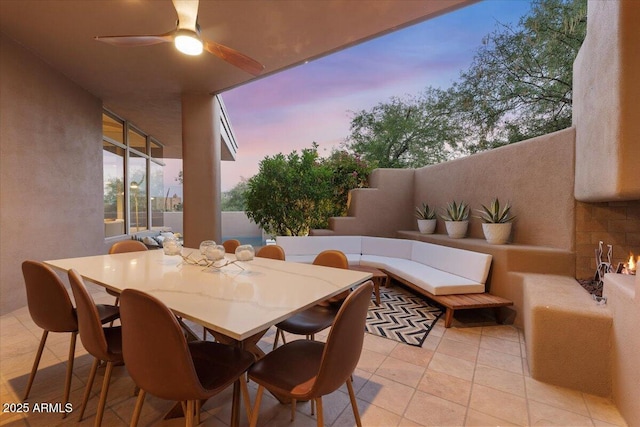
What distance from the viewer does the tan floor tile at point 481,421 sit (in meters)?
1.66

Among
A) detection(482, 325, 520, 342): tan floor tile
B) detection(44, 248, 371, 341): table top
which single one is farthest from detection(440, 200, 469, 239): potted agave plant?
detection(44, 248, 371, 341): table top

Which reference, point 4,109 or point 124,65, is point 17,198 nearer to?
point 4,109

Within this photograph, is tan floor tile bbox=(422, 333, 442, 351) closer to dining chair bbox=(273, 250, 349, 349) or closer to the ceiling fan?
dining chair bbox=(273, 250, 349, 349)

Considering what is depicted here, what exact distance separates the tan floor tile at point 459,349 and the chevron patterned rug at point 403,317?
0.62 feet

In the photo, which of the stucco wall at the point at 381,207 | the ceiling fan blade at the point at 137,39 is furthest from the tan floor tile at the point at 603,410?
the stucco wall at the point at 381,207

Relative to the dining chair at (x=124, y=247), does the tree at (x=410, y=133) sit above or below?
above

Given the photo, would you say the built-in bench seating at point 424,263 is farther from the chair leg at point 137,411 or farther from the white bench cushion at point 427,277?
the chair leg at point 137,411

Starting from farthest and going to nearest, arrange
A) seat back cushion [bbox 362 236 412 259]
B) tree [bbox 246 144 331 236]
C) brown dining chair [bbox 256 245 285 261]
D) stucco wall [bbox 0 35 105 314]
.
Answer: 1. tree [bbox 246 144 331 236]
2. seat back cushion [bbox 362 236 412 259]
3. stucco wall [bbox 0 35 105 314]
4. brown dining chair [bbox 256 245 285 261]

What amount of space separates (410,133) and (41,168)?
30.8 feet

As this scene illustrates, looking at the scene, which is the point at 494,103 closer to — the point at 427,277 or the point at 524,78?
the point at 524,78

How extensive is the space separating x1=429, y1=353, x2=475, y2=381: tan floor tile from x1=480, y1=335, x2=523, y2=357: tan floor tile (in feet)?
1.43

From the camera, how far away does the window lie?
5.91m

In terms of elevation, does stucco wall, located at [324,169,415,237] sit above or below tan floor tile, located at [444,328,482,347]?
above

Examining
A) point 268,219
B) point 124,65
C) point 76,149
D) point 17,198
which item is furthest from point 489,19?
point 17,198
